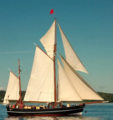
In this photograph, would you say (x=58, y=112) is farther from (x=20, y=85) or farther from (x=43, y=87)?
(x=20, y=85)

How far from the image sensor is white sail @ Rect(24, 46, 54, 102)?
4703 cm

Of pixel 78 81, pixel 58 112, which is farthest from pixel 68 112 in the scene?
pixel 78 81

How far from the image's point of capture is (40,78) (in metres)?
47.4

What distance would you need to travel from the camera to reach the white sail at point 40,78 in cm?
4703

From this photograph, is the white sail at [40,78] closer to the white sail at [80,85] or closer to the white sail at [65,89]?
the white sail at [65,89]

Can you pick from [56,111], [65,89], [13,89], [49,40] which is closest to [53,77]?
[65,89]

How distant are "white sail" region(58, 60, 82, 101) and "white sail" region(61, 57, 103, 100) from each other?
0.63 meters

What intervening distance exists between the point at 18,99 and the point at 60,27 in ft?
58.9

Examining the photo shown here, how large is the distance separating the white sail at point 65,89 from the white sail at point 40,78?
2166mm

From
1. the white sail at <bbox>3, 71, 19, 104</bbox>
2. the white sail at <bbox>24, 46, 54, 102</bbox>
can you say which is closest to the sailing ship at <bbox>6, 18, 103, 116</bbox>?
the white sail at <bbox>24, 46, 54, 102</bbox>

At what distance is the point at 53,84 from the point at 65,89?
117 inches

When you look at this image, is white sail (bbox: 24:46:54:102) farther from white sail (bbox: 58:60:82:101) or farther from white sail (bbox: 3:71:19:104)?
white sail (bbox: 3:71:19:104)

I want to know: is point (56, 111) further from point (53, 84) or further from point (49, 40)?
point (49, 40)

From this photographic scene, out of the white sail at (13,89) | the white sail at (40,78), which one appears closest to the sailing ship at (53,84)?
the white sail at (40,78)
